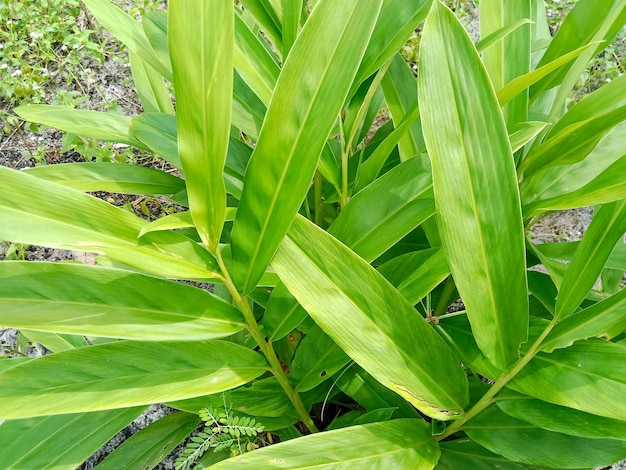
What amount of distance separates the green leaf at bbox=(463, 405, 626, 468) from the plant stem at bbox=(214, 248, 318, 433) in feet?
0.78

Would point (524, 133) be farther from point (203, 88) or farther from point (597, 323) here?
point (203, 88)

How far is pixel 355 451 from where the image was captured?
1.79 ft

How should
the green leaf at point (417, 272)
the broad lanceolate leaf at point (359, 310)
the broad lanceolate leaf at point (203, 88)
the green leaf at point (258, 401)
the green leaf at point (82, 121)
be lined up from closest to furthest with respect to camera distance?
the broad lanceolate leaf at point (203, 88)
the broad lanceolate leaf at point (359, 310)
the green leaf at point (417, 272)
the green leaf at point (258, 401)
the green leaf at point (82, 121)

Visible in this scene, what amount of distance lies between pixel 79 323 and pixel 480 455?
0.56 m

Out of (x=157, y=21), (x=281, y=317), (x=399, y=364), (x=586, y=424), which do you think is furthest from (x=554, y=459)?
(x=157, y=21)

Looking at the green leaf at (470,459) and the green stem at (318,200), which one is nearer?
the green leaf at (470,459)

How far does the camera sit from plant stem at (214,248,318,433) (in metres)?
0.54

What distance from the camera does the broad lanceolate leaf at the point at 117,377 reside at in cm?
52

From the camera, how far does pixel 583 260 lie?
1.77 ft

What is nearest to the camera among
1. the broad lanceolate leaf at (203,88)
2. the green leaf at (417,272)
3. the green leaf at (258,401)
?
the broad lanceolate leaf at (203,88)

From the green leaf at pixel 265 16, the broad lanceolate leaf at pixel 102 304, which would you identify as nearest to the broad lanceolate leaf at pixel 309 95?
the broad lanceolate leaf at pixel 102 304

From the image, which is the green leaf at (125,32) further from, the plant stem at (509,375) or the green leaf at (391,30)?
the plant stem at (509,375)

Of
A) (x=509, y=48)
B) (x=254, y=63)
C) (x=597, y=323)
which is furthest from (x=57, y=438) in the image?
(x=509, y=48)

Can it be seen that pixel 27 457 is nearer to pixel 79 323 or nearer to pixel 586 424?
pixel 79 323
